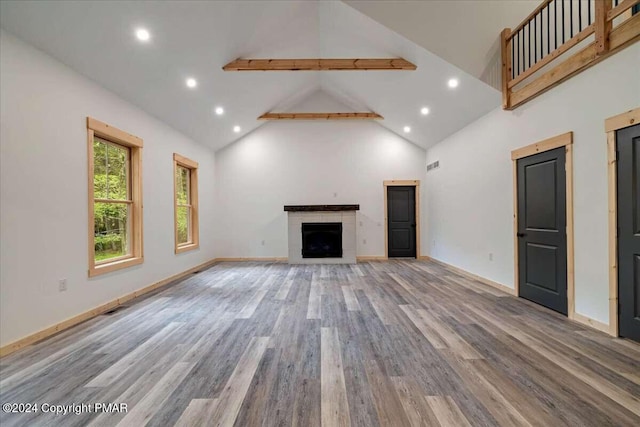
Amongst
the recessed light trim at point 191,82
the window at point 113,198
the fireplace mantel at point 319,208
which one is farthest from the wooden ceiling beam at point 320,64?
the fireplace mantel at point 319,208

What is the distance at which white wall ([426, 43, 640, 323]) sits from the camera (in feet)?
8.73

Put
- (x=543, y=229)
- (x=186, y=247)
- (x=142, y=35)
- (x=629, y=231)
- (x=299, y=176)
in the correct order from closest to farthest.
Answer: (x=629, y=231), (x=142, y=35), (x=543, y=229), (x=186, y=247), (x=299, y=176)

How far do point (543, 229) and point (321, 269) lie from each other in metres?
3.88

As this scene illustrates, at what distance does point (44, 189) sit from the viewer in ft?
8.85

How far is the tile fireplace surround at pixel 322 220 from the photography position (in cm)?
674

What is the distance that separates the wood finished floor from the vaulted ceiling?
2.84 m

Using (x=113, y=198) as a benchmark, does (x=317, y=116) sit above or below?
above

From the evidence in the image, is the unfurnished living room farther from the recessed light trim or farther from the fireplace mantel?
the fireplace mantel

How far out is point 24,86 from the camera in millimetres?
2537

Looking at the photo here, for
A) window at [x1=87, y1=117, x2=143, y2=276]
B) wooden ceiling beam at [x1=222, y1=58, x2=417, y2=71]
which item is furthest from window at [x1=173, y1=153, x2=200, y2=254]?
wooden ceiling beam at [x1=222, y1=58, x2=417, y2=71]

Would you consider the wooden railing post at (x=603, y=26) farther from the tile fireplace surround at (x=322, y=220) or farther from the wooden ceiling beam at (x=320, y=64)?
the tile fireplace surround at (x=322, y=220)

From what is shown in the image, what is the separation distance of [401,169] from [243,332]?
579cm

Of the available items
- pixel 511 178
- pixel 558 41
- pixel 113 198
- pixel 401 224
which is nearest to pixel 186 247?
pixel 113 198

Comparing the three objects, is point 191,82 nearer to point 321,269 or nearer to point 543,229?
point 321,269
